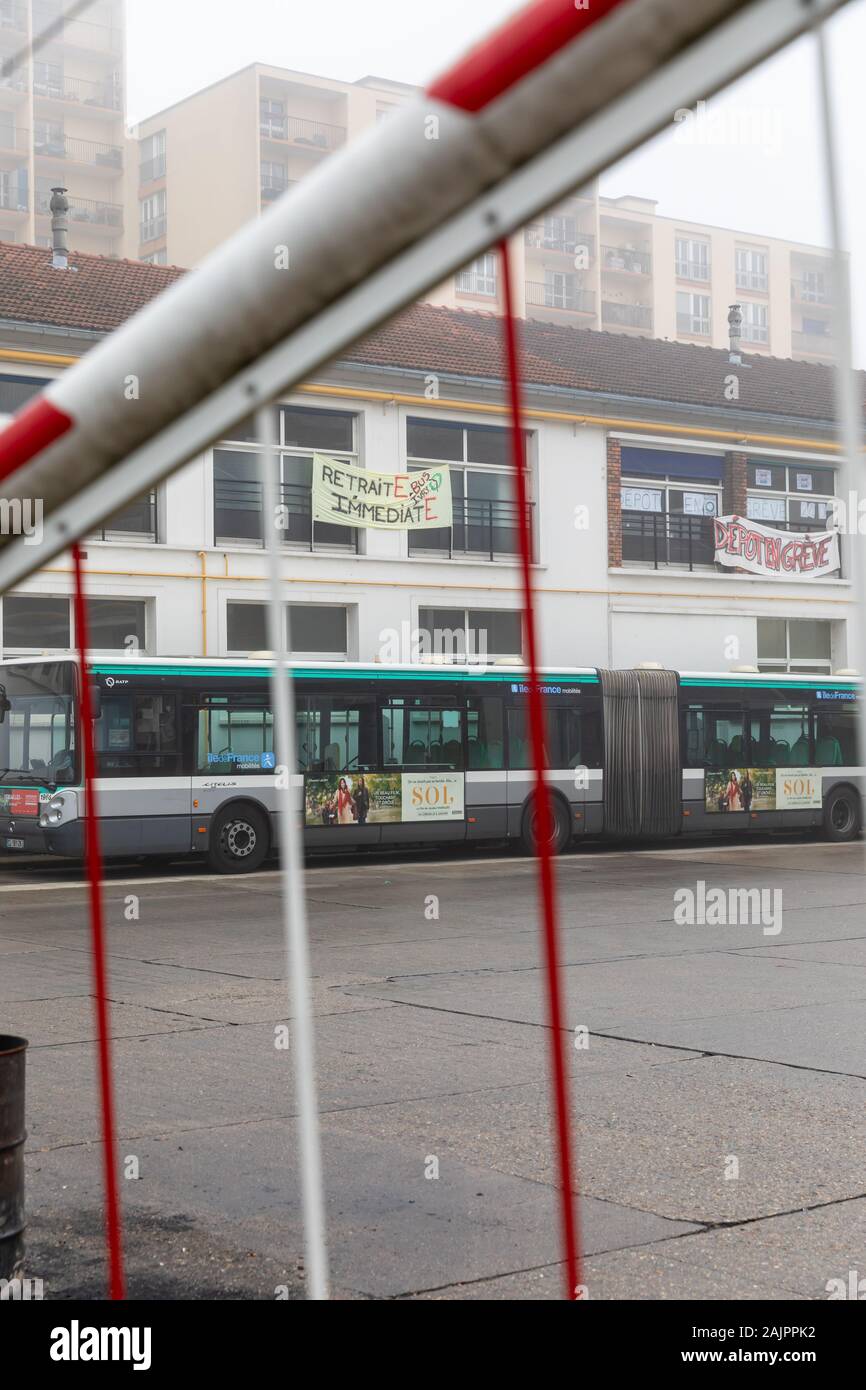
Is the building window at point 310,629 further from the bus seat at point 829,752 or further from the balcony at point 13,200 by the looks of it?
the balcony at point 13,200

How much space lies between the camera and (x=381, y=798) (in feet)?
70.1

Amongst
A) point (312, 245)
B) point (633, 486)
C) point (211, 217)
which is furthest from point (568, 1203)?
point (211, 217)

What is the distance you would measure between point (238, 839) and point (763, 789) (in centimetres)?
865

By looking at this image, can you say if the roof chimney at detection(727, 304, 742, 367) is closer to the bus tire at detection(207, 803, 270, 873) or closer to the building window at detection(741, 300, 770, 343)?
the bus tire at detection(207, 803, 270, 873)

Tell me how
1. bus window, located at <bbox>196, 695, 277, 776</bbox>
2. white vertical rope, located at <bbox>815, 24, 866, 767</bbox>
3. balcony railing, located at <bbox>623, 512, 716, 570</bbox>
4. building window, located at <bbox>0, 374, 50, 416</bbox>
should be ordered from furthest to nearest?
balcony railing, located at <bbox>623, 512, 716, 570</bbox> < building window, located at <bbox>0, 374, 50, 416</bbox> < bus window, located at <bbox>196, 695, 277, 776</bbox> < white vertical rope, located at <bbox>815, 24, 866, 767</bbox>

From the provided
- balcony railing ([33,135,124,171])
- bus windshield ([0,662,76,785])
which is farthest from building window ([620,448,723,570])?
balcony railing ([33,135,124,171])

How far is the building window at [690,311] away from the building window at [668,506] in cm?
4981

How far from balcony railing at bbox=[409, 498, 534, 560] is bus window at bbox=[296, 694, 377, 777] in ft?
22.9

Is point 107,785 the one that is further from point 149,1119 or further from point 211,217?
point 211,217

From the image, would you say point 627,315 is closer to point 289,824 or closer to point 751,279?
point 751,279

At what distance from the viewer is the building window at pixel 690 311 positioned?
78.6 metres

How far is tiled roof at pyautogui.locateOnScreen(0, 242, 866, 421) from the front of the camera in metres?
25.5

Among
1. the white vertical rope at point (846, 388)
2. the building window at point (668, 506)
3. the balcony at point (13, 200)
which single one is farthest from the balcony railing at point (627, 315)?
the white vertical rope at point (846, 388)

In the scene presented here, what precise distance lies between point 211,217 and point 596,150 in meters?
68.2
